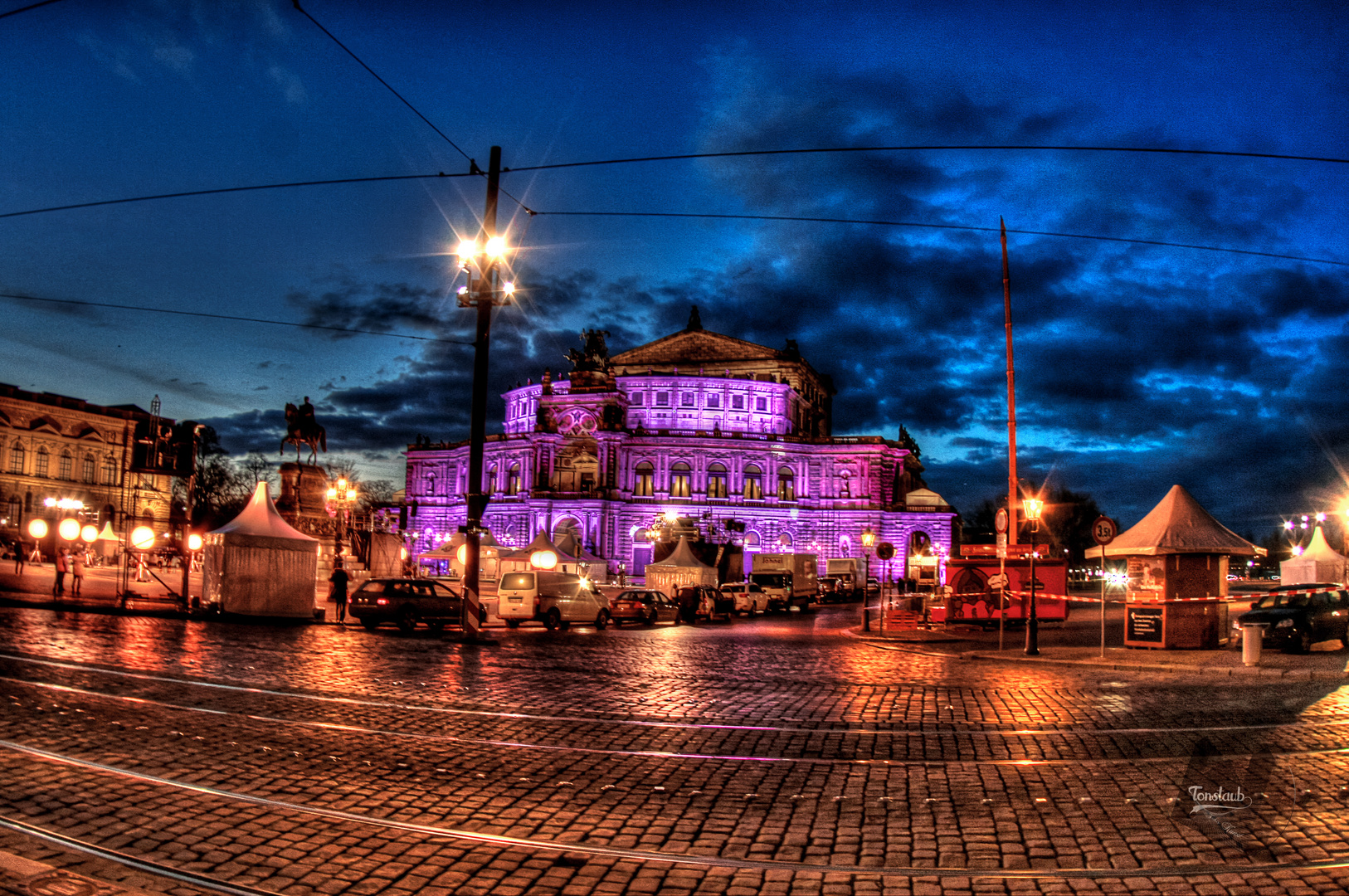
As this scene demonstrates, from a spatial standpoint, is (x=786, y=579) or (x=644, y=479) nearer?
(x=786, y=579)

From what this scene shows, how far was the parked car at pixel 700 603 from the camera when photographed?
3412 cm

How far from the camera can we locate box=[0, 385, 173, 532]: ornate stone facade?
84.7 m

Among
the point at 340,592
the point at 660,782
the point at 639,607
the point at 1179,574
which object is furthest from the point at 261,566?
the point at 1179,574

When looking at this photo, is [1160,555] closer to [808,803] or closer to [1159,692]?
[1159,692]

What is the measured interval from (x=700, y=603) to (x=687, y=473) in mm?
51800

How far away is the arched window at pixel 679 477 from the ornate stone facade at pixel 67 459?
45687 mm

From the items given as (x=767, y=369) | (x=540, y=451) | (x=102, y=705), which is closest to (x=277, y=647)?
(x=102, y=705)

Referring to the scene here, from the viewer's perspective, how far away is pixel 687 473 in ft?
285

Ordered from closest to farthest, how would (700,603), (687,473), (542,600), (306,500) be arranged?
(542,600), (700,603), (306,500), (687,473)

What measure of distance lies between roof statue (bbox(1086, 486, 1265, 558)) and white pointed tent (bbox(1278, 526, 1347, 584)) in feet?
60.8

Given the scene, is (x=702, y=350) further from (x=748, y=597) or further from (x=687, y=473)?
(x=748, y=597)

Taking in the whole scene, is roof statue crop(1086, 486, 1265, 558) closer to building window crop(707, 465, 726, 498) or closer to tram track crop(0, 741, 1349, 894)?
tram track crop(0, 741, 1349, 894)

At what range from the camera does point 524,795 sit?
677 centimetres

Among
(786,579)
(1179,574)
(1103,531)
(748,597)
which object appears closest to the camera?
(1103,531)
